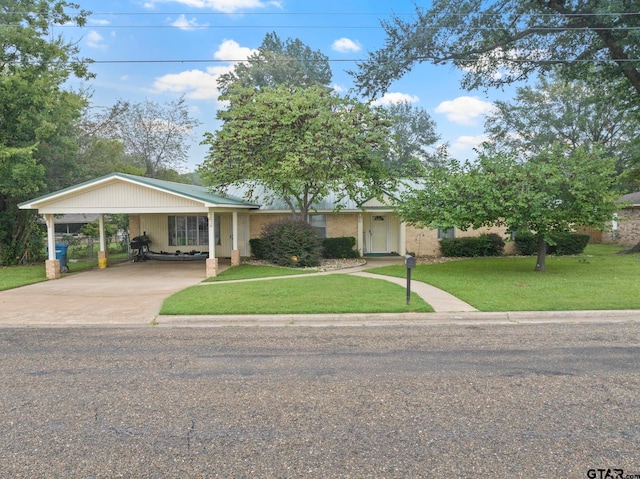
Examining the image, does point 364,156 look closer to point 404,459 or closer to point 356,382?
point 356,382

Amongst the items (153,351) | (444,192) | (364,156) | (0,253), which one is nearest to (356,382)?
(153,351)

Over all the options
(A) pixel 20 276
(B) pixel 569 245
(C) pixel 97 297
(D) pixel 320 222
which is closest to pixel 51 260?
(A) pixel 20 276

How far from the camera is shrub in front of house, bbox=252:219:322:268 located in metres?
16.3

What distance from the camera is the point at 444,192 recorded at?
13203 millimetres

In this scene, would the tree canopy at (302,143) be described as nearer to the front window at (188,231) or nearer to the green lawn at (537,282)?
the front window at (188,231)

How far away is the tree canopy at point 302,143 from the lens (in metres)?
15.8

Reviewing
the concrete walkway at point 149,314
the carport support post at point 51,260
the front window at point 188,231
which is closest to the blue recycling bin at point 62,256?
the carport support post at point 51,260

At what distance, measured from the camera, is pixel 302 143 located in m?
15.9

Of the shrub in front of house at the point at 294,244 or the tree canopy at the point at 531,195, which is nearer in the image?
the tree canopy at the point at 531,195

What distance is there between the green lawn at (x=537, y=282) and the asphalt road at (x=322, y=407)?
8.00 ft

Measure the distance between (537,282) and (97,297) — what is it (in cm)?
1175

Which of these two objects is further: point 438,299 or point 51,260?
point 51,260

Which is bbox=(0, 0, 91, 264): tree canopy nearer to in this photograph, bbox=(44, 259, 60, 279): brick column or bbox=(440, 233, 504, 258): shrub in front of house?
bbox=(44, 259, 60, 279): brick column

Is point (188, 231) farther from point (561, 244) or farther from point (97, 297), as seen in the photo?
point (561, 244)
